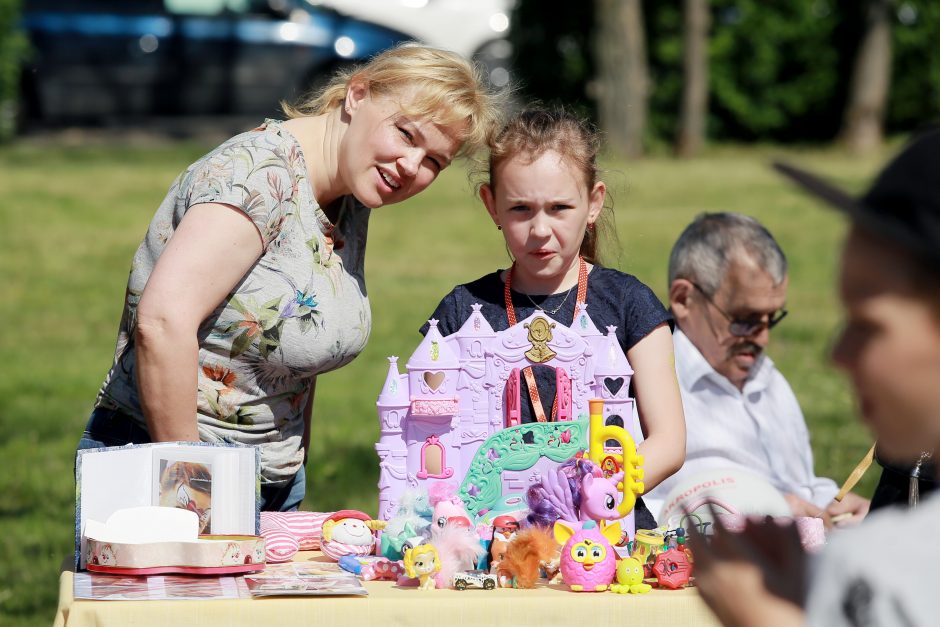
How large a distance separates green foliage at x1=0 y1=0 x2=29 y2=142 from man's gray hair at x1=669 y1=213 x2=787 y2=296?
1216cm

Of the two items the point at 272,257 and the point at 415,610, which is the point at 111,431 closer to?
the point at 272,257

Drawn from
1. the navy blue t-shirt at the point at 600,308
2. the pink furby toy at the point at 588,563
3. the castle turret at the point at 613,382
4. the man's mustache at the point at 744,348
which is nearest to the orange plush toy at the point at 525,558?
the pink furby toy at the point at 588,563

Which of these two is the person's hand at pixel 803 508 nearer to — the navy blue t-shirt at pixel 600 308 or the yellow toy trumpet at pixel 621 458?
the navy blue t-shirt at pixel 600 308

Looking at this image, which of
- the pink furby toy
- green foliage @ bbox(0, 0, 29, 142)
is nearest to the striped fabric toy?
the pink furby toy

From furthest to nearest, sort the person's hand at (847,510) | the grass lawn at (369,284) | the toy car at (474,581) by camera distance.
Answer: the grass lawn at (369,284), the person's hand at (847,510), the toy car at (474,581)

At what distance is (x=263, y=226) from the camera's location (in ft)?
9.75

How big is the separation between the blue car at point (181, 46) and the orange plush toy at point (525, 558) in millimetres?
13735

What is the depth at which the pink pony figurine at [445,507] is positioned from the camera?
106 inches

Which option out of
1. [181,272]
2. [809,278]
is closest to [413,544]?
[181,272]

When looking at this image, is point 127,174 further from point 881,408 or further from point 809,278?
point 881,408

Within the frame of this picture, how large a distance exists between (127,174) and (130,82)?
352 cm

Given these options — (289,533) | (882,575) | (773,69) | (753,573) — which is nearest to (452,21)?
(773,69)

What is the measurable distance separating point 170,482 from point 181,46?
14.5 m

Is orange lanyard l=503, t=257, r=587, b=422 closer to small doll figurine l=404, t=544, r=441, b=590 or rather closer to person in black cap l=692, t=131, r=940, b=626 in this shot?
small doll figurine l=404, t=544, r=441, b=590
